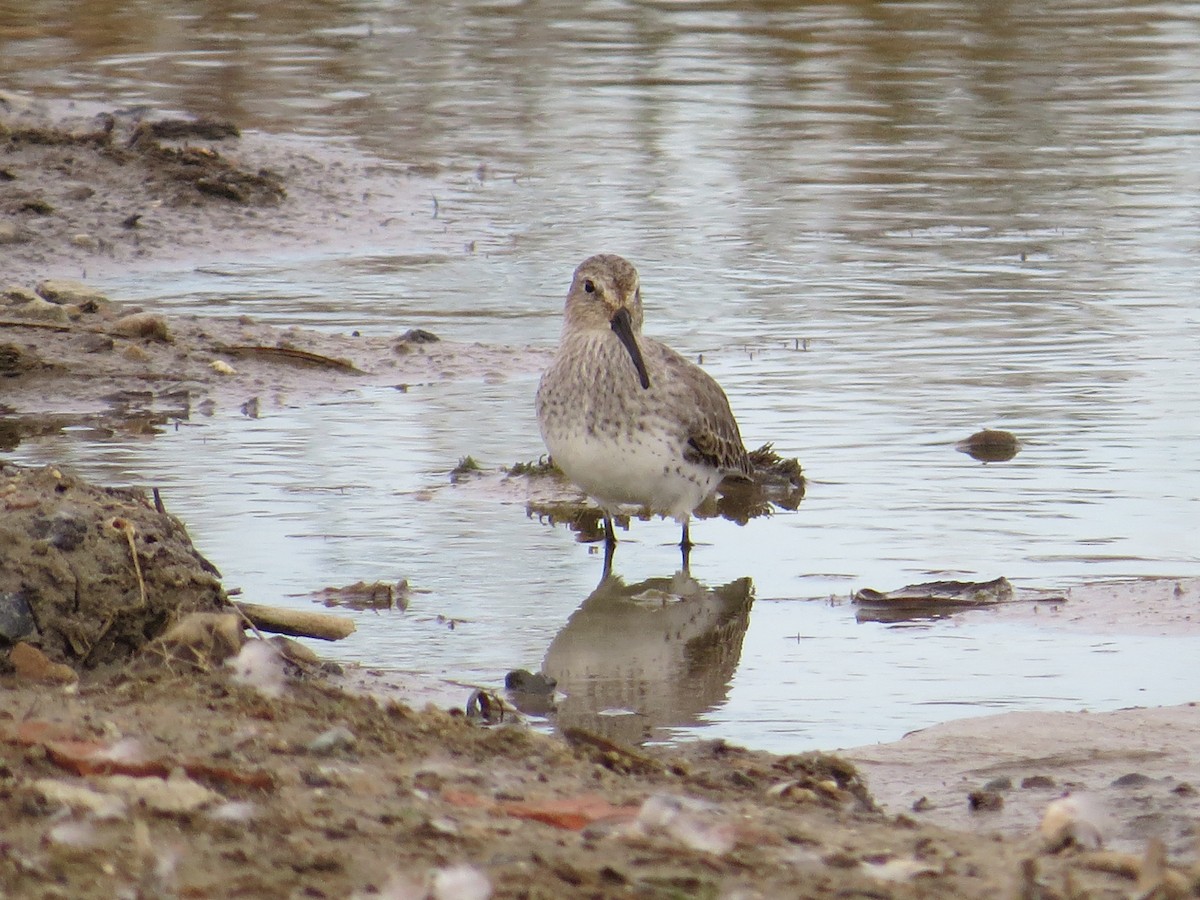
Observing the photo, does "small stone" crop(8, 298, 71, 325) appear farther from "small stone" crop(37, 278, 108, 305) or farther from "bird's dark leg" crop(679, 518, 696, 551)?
Answer: "bird's dark leg" crop(679, 518, 696, 551)

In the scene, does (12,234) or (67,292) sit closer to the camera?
(67,292)

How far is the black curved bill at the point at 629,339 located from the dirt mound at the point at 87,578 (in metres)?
2.27

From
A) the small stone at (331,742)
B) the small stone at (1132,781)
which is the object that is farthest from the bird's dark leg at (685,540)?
the small stone at (331,742)

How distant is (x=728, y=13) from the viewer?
22.1 meters

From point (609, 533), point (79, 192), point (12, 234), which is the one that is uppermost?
point (79, 192)

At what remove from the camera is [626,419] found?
7.44 metres

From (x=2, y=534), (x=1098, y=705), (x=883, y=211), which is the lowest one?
(x=1098, y=705)

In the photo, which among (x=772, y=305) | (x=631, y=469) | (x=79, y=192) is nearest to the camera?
(x=631, y=469)

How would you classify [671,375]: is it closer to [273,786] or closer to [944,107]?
[273,786]

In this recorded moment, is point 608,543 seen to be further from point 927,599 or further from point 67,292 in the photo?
point 67,292

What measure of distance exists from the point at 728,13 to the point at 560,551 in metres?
15.5

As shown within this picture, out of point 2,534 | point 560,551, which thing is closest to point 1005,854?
point 2,534

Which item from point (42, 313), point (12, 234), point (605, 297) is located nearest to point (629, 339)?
point (605, 297)

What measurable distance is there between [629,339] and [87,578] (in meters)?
2.67
